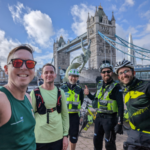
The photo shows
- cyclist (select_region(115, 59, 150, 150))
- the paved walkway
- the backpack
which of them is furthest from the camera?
the paved walkway

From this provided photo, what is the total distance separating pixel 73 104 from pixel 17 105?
218 cm

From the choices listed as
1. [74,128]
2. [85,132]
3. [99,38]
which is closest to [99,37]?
[99,38]

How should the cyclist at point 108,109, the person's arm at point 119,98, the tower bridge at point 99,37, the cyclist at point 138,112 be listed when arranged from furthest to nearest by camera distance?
the tower bridge at point 99,37, the cyclist at point 108,109, the person's arm at point 119,98, the cyclist at point 138,112

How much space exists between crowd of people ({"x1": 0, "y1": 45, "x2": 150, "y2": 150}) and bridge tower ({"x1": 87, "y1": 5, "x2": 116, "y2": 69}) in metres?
33.1

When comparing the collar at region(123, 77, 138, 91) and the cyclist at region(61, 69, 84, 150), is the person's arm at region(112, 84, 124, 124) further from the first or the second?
the cyclist at region(61, 69, 84, 150)

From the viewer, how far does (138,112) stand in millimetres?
1861

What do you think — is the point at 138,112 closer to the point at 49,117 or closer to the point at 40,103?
the point at 49,117

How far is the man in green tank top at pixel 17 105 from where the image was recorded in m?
0.92

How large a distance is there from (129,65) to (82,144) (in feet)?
8.72

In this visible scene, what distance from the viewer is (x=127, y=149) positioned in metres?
1.85

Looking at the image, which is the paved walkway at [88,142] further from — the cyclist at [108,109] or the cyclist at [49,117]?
the cyclist at [49,117]

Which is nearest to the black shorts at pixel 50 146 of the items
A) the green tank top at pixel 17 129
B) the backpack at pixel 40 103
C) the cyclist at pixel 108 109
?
the backpack at pixel 40 103

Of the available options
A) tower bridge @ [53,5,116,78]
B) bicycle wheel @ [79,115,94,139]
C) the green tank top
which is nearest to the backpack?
the green tank top

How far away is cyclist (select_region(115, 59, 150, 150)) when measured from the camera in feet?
5.79
